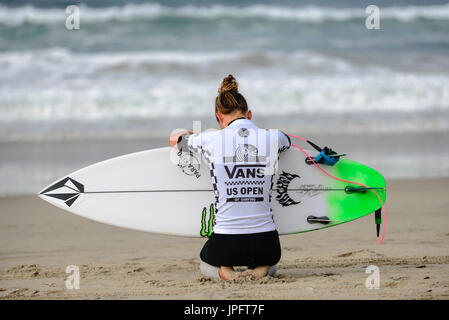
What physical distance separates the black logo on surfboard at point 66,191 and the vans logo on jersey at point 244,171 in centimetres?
127

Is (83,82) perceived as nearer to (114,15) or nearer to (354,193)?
(114,15)

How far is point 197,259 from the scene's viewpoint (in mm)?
3777

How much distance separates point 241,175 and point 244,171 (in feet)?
0.08

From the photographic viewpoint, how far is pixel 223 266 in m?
3.07

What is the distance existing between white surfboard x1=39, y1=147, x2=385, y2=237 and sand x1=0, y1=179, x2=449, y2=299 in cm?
25

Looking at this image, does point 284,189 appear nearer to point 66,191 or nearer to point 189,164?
point 189,164

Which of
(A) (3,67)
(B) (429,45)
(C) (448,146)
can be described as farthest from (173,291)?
(B) (429,45)

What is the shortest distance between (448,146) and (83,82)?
5645mm
